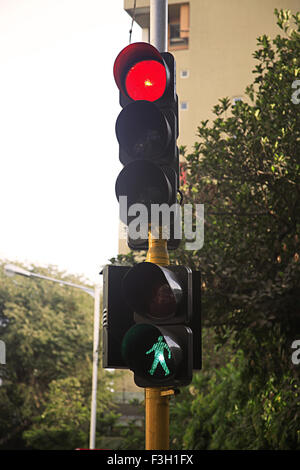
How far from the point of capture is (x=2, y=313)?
33469 mm

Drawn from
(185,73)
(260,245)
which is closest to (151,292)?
(260,245)

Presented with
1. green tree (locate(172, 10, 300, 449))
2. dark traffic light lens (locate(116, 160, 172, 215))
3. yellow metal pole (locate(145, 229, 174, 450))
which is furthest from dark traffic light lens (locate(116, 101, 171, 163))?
green tree (locate(172, 10, 300, 449))

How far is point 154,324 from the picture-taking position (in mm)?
3314

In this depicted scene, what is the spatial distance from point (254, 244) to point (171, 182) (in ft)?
23.1

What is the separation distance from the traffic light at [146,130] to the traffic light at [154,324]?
0.91 feet

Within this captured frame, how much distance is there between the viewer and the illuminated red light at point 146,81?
367 centimetres

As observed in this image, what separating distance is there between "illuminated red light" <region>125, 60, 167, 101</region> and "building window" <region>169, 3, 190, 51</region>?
31922 millimetres

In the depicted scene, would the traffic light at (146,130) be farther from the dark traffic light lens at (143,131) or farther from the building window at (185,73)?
the building window at (185,73)

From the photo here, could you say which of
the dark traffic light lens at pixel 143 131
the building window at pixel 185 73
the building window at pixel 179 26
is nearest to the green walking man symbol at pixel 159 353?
the dark traffic light lens at pixel 143 131

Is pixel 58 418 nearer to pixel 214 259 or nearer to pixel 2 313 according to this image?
pixel 2 313

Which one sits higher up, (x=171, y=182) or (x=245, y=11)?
(x=245, y=11)

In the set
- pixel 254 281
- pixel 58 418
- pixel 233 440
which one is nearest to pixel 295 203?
pixel 254 281

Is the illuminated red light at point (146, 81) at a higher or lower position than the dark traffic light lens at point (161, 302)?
higher

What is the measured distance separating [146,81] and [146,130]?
0.34m
